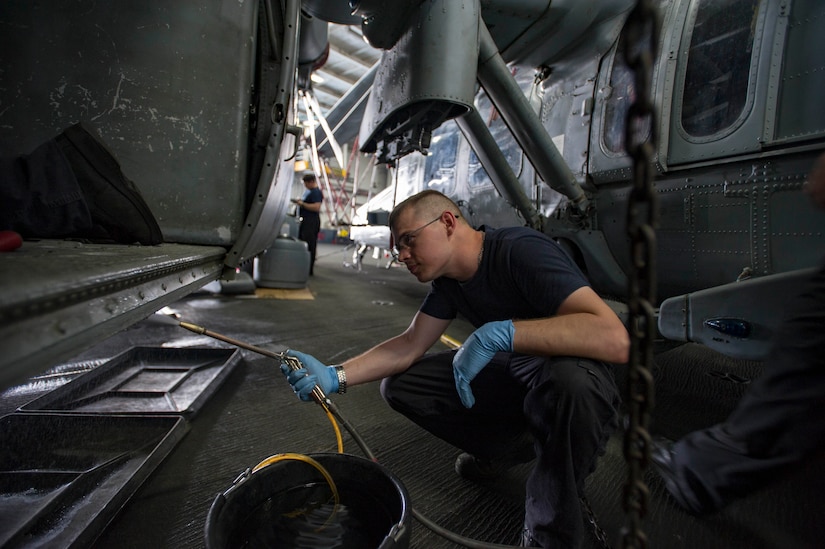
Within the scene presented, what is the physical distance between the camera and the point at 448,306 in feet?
5.31

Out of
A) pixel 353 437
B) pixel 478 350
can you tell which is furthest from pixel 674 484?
pixel 353 437

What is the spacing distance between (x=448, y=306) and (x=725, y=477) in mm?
1075

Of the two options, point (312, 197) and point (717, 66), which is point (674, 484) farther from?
point (312, 197)

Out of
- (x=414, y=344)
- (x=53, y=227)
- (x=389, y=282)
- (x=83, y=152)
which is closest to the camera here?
(x=53, y=227)

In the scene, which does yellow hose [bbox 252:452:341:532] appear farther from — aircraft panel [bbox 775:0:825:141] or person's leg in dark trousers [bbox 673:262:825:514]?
aircraft panel [bbox 775:0:825:141]

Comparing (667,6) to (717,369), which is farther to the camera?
(717,369)

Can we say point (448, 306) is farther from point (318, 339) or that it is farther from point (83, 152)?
point (318, 339)

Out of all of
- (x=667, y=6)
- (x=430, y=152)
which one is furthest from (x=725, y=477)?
(x=430, y=152)

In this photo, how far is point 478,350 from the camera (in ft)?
4.20

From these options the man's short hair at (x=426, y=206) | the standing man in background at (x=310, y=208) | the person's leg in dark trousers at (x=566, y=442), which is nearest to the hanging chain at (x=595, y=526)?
the person's leg in dark trousers at (x=566, y=442)

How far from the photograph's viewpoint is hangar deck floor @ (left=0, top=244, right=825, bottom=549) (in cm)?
122

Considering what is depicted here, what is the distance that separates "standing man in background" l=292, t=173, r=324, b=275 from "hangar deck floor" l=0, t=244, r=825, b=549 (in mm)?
3956

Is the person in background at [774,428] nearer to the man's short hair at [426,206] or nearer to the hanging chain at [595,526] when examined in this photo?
the hanging chain at [595,526]

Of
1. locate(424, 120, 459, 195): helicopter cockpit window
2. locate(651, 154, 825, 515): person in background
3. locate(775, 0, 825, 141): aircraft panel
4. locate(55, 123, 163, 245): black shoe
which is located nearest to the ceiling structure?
locate(424, 120, 459, 195): helicopter cockpit window
